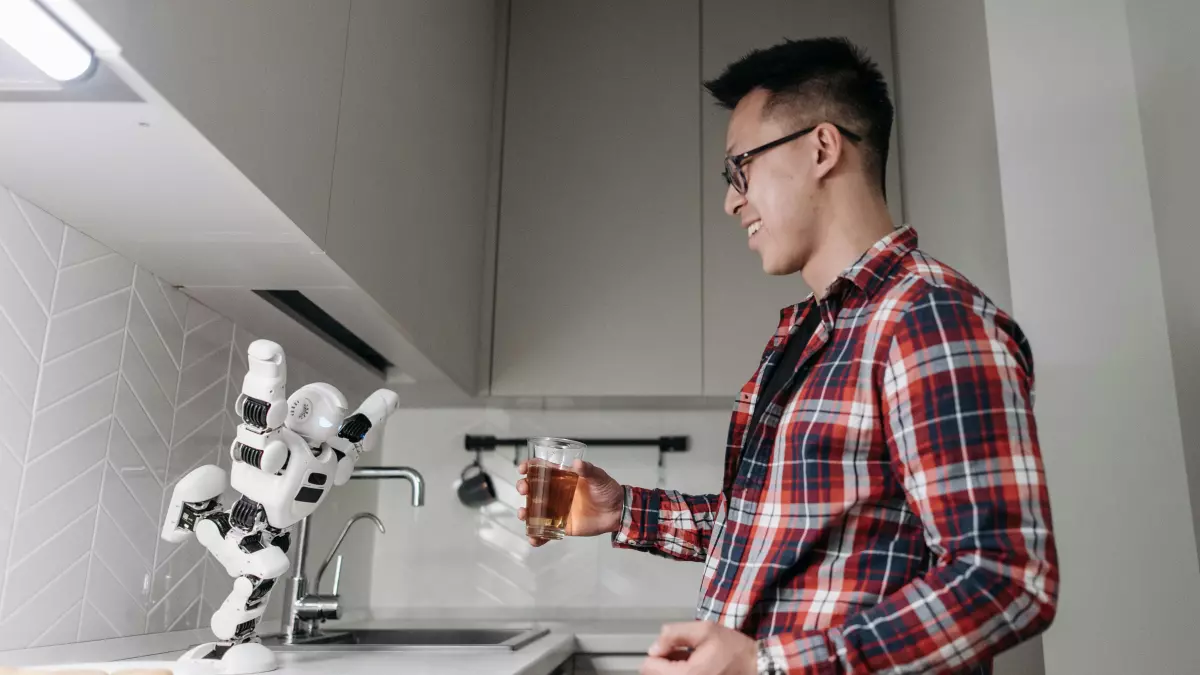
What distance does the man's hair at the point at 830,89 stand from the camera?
115cm

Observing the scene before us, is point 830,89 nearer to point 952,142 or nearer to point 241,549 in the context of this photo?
point 952,142

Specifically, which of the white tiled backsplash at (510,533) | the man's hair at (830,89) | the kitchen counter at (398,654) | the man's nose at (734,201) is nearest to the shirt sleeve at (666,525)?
the kitchen counter at (398,654)

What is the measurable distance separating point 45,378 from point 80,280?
161 mm

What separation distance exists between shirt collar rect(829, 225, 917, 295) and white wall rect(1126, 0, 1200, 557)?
2.01ft

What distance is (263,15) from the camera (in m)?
1.08

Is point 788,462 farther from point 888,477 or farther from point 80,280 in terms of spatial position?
point 80,280

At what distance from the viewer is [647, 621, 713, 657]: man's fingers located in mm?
800

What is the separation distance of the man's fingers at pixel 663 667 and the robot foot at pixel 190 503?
713 mm

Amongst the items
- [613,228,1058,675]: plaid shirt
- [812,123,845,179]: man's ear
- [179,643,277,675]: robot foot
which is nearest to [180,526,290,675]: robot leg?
[179,643,277,675]: robot foot

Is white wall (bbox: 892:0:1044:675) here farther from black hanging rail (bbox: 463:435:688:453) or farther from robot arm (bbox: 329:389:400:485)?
robot arm (bbox: 329:389:400:485)

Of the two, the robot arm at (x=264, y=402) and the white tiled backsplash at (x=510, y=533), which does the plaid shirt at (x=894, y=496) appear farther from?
the white tiled backsplash at (x=510, y=533)

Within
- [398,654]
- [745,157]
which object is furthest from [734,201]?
[398,654]

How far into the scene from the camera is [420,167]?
1809 mm

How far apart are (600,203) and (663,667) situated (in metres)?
1.82
